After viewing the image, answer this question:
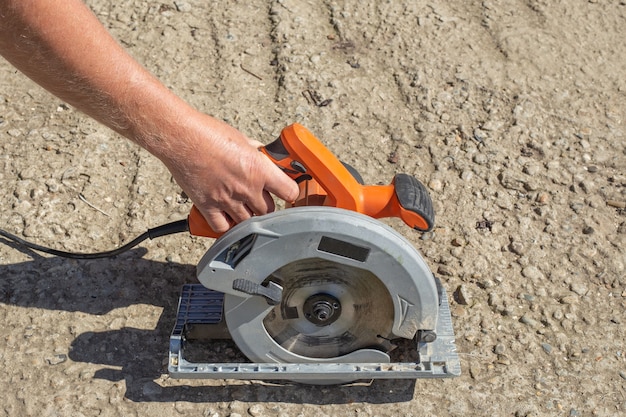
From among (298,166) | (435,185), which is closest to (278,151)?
(298,166)

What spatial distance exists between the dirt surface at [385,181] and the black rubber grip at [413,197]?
637 millimetres

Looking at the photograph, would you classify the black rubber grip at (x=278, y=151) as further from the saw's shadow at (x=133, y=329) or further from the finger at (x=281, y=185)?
the saw's shadow at (x=133, y=329)

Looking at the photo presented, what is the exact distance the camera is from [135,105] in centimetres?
186

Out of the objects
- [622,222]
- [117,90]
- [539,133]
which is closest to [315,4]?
[539,133]

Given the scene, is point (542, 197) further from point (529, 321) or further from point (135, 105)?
point (135, 105)

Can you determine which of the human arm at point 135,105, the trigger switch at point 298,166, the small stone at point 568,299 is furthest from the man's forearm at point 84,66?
the small stone at point 568,299

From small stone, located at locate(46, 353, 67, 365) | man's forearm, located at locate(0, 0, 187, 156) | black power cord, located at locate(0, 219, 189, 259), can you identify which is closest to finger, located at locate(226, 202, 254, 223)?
man's forearm, located at locate(0, 0, 187, 156)

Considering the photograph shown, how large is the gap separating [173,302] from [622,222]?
1.78 meters

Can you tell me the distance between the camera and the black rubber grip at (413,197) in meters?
2.03

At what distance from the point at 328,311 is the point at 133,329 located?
2.53ft

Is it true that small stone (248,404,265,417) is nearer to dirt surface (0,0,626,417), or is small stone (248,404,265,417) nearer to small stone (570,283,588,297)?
dirt surface (0,0,626,417)

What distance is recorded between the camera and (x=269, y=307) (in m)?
2.09

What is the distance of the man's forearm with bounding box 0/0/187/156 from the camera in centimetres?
171

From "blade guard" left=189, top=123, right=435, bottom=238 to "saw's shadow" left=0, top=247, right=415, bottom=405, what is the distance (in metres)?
0.63
